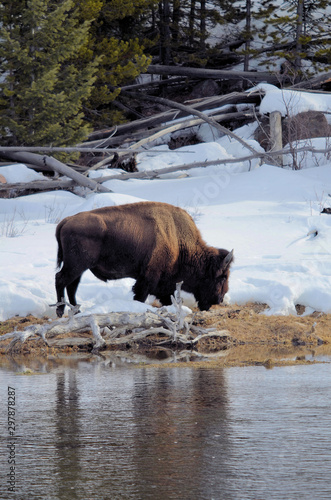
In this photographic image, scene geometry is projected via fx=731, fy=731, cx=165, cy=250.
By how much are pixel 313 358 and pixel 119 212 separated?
3.51 m

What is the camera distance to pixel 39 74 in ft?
68.1

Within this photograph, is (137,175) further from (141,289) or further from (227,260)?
(141,289)

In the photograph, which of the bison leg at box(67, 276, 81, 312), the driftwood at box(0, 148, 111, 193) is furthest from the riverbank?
the driftwood at box(0, 148, 111, 193)

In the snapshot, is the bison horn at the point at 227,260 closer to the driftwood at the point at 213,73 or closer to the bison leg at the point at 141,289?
the bison leg at the point at 141,289

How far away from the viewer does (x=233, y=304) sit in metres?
10.6

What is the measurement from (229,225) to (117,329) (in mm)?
7367

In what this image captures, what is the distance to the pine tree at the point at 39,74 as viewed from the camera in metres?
20.2

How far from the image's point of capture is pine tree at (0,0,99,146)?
66.1 feet

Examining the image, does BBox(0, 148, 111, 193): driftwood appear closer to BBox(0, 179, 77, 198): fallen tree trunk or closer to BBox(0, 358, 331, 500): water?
BBox(0, 179, 77, 198): fallen tree trunk

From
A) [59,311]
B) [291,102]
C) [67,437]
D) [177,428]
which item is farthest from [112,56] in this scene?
[67,437]

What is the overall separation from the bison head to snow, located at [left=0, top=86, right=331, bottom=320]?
1.24ft

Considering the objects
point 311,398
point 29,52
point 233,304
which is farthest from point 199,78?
point 311,398

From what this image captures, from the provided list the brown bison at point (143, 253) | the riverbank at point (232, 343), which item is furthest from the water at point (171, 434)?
the brown bison at point (143, 253)

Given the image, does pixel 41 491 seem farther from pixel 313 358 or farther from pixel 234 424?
pixel 313 358
